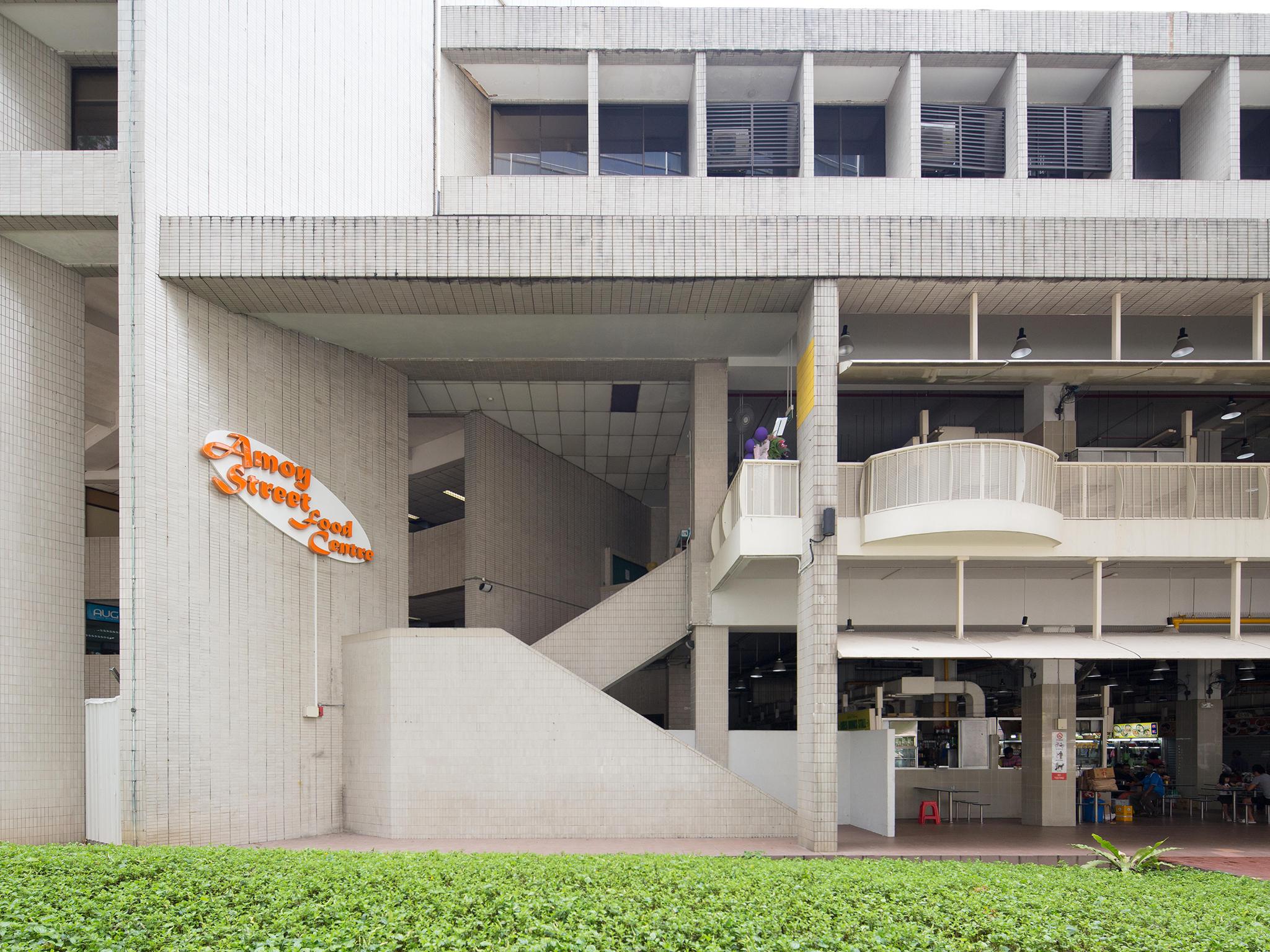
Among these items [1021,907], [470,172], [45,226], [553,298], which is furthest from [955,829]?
[45,226]

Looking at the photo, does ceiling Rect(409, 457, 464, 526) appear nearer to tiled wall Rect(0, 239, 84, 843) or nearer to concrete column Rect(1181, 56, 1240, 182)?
tiled wall Rect(0, 239, 84, 843)

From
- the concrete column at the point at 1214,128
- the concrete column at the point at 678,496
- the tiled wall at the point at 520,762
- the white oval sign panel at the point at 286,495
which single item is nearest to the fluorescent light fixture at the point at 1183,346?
the concrete column at the point at 1214,128

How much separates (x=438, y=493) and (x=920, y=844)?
1428 cm

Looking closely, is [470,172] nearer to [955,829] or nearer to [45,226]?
[45,226]

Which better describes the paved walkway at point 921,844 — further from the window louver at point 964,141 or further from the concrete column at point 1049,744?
the window louver at point 964,141

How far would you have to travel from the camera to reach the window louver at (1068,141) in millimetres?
17438

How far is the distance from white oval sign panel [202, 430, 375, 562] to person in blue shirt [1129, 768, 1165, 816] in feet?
46.7

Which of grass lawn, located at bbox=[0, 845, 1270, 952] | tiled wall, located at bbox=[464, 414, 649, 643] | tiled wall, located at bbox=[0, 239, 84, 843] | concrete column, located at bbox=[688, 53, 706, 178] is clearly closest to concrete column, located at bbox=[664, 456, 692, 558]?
tiled wall, located at bbox=[464, 414, 649, 643]

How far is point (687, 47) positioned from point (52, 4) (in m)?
9.64

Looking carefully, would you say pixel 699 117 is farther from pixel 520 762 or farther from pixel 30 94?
pixel 520 762

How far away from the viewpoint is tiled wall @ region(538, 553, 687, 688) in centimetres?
1680

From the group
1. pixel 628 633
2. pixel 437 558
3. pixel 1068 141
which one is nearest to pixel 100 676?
pixel 437 558

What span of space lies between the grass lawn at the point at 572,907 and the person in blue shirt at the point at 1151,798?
1035 centimetres

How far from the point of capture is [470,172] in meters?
17.8
